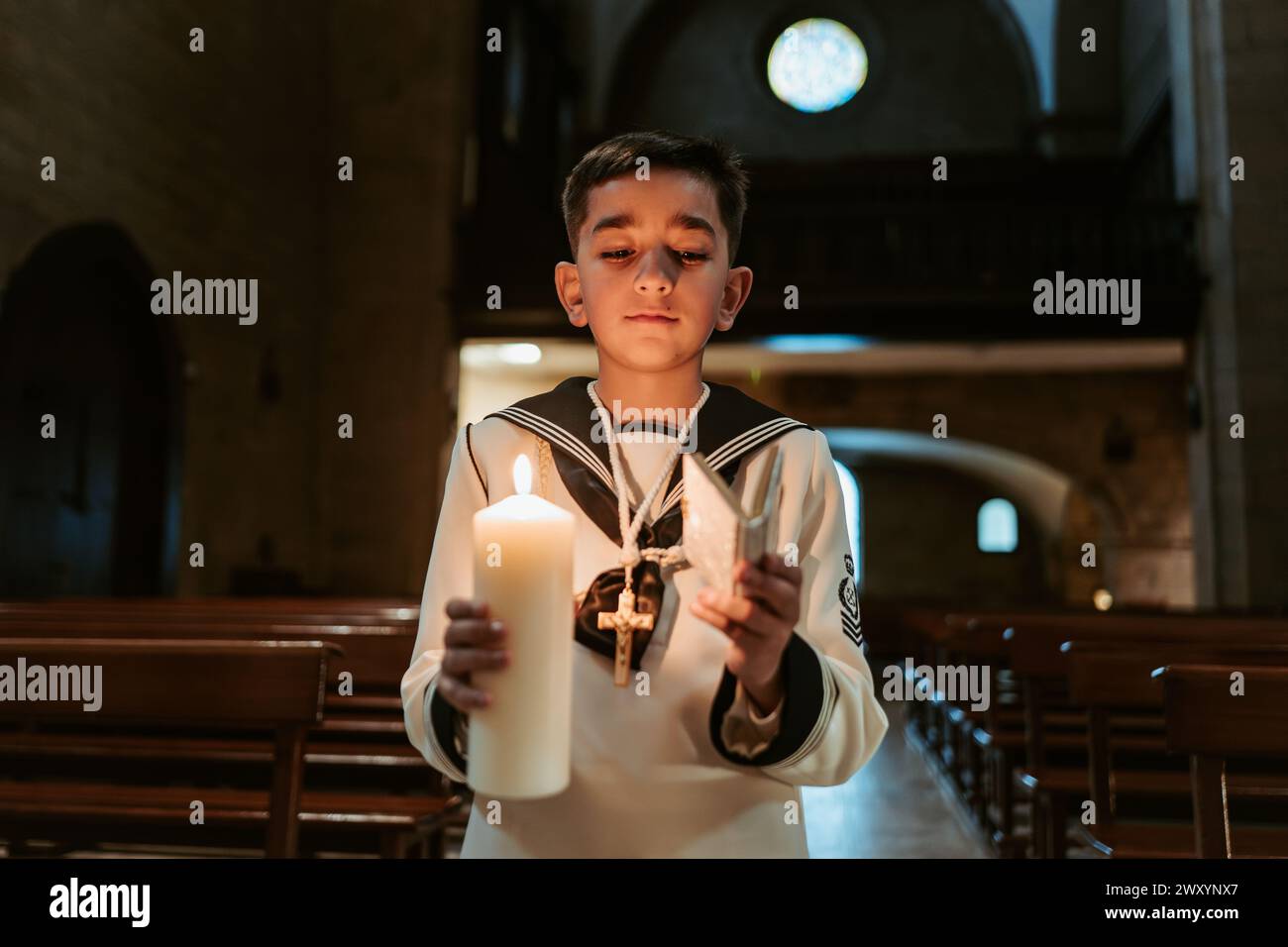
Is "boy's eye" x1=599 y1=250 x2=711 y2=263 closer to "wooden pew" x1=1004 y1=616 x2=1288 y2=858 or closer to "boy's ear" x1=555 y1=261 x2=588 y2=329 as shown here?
"boy's ear" x1=555 y1=261 x2=588 y2=329

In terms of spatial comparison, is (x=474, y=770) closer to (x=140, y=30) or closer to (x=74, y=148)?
(x=74, y=148)

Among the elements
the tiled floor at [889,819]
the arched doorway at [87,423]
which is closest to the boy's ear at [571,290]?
the tiled floor at [889,819]

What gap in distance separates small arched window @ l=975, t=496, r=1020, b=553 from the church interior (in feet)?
2.57

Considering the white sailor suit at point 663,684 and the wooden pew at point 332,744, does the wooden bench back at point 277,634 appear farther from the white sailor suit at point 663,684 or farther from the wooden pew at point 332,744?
Answer: the white sailor suit at point 663,684

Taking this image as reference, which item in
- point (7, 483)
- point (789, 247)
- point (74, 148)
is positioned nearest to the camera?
point (7, 483)

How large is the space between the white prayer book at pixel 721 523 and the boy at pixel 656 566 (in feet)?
0.39

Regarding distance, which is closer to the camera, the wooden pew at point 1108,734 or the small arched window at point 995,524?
the wooden pew at point 1108,734

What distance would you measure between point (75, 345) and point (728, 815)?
6152 mm

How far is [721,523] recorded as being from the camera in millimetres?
678

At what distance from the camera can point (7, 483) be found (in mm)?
5160

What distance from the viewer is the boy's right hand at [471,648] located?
2.15 ft

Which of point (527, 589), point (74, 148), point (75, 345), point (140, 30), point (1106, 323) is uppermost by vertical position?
point (140, 30)

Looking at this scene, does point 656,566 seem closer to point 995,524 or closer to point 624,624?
point 624,624
